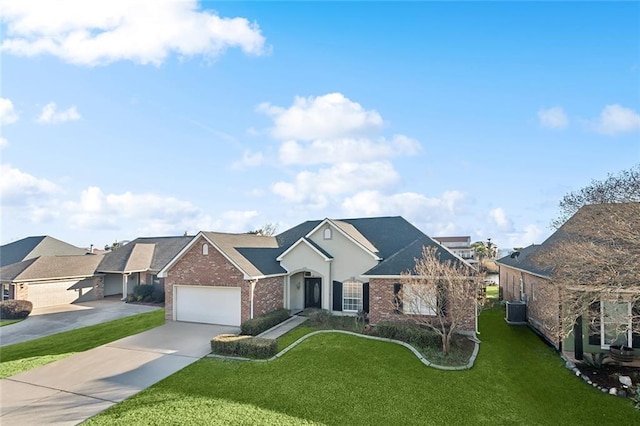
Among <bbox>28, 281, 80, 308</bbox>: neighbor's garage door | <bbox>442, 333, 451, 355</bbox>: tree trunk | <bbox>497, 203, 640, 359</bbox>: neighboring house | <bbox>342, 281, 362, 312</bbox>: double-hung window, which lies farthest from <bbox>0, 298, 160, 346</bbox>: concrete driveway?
<bbox>497, 203, 640, 359</bbox>: neighboring house

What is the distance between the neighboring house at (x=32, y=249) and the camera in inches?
1368

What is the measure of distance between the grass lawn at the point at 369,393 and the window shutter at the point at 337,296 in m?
7.38

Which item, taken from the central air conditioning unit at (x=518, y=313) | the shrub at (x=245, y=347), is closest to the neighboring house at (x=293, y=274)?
the shrub at (x=245, y=347)

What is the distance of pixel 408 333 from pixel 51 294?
30135 millimetres

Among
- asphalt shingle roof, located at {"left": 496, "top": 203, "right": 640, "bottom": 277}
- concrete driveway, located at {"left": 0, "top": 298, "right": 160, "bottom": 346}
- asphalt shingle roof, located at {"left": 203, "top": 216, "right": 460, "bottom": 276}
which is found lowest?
concrete driveway, located at {"left": 0, "top": 298, "right": 160, "bottom": 346}

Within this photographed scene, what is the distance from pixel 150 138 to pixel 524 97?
19.6m

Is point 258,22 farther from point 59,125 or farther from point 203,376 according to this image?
point 203,376

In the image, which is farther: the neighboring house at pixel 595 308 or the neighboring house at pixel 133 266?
the neighboring house at pixel 133 266

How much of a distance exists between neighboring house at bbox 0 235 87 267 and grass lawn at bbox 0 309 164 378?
18.2 metres

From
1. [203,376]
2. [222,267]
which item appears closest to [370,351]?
[203,376]

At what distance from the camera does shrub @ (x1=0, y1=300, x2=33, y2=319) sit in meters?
26.4

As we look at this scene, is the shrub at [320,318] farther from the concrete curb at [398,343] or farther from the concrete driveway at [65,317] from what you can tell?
the concrete driveway at [65,317]

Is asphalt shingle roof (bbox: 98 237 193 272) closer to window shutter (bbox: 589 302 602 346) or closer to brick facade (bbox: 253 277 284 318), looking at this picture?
brick facade (bbox: 253 277 284 318)

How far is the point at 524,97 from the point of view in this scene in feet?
57.6
